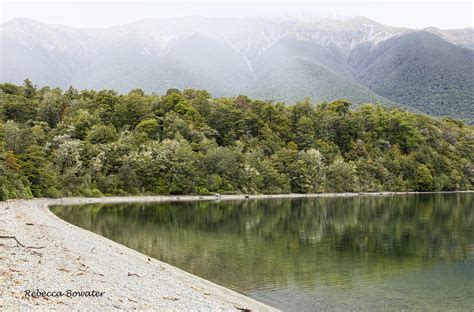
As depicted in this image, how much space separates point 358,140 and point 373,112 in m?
13.6

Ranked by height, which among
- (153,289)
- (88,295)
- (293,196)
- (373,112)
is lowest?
(293,196)

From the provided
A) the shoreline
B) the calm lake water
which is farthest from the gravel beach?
the calm lake water

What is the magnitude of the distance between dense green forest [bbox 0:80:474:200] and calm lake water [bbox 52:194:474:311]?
26141 millimetres

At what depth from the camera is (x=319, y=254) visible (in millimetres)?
28891

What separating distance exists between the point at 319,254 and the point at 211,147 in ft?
242

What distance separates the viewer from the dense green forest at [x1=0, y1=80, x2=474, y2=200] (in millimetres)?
79125

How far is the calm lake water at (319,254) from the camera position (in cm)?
1919

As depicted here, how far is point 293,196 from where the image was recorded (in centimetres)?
9788

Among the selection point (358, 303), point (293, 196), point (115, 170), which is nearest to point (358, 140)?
point (293, 196)

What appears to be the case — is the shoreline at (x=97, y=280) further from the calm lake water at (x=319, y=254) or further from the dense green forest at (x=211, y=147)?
the dense green forest at (x=211, y=147)

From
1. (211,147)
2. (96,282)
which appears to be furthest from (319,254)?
(211,147)

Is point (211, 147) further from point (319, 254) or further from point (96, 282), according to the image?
point (96, 282)

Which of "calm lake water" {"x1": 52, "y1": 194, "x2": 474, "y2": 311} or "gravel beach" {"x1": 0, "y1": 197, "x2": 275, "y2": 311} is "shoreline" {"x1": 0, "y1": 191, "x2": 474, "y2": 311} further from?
"calm lake water" {"x1": 52, "y1": 194, "x2": 474, "y2": 311}

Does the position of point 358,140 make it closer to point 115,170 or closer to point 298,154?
point 298,154
